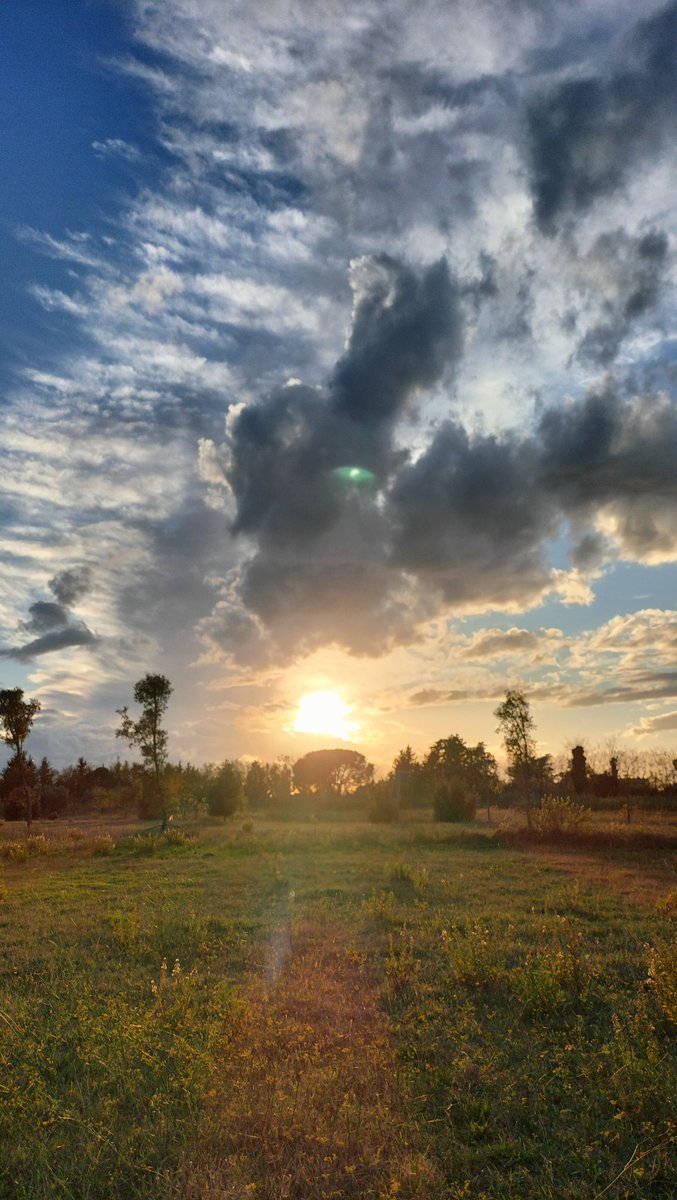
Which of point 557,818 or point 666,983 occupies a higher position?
point 557,818

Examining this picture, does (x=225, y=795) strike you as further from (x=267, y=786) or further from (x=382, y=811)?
(x=267, y=786)

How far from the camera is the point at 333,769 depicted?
101188mm

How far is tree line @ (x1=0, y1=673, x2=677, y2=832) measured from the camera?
142ft

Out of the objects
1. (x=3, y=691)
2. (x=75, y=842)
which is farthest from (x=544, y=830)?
(x=3, y=691)

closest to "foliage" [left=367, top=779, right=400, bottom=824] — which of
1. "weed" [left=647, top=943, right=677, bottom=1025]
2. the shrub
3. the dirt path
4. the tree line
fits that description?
the tree line

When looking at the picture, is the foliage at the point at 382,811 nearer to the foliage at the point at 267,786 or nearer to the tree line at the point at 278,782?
the tree line at the point at 278,782

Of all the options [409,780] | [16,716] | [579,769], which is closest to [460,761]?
[409,780]

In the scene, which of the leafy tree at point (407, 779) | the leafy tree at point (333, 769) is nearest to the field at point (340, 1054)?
the leafy tree at point (407, 779)

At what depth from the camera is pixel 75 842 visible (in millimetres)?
28688

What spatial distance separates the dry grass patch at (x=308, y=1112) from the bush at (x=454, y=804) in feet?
117

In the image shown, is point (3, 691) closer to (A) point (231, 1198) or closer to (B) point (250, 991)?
(B) point (250, 991)

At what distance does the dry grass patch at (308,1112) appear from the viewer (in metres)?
4.57

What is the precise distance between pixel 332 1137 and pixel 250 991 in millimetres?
3514

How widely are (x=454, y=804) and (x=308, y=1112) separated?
38.8 metres
